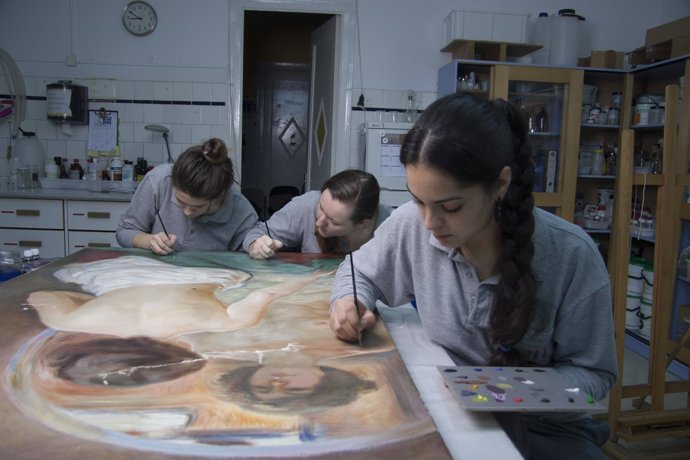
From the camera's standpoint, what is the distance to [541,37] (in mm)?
4113

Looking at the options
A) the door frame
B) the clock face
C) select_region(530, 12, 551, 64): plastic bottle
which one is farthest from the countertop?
select_region(530, 12, 551, 64): plastic bottle

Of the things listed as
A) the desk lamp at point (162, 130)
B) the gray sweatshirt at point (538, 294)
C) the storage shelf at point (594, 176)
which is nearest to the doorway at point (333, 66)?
the desk lamp at point (162, 130)

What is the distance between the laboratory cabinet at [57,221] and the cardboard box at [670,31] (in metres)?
3.58

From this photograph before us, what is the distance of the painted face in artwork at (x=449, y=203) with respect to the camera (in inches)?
42.1

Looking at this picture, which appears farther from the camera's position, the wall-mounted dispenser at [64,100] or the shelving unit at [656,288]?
the wall-mounted dispenser at [64,100]

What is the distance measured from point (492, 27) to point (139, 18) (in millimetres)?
2524

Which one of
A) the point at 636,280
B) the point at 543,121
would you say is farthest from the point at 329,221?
the point at 543,121

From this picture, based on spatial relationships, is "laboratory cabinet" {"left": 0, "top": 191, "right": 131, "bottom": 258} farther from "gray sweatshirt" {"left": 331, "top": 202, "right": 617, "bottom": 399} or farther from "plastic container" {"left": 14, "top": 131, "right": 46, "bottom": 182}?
"gray sweatshirt" {"left": 331, "top": 202, "right": 617, "bottom": 399}

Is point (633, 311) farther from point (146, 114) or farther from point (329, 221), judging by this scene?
point (146, 114)

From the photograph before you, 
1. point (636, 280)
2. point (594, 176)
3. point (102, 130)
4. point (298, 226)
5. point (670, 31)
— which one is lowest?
point (636, 280)

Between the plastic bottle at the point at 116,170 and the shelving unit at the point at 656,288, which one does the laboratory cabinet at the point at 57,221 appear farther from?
the shelving unit at the point at 656,288

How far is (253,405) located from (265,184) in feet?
18.6

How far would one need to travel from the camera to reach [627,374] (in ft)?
10.5

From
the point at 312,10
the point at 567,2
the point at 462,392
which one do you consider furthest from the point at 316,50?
the point at 462,392
